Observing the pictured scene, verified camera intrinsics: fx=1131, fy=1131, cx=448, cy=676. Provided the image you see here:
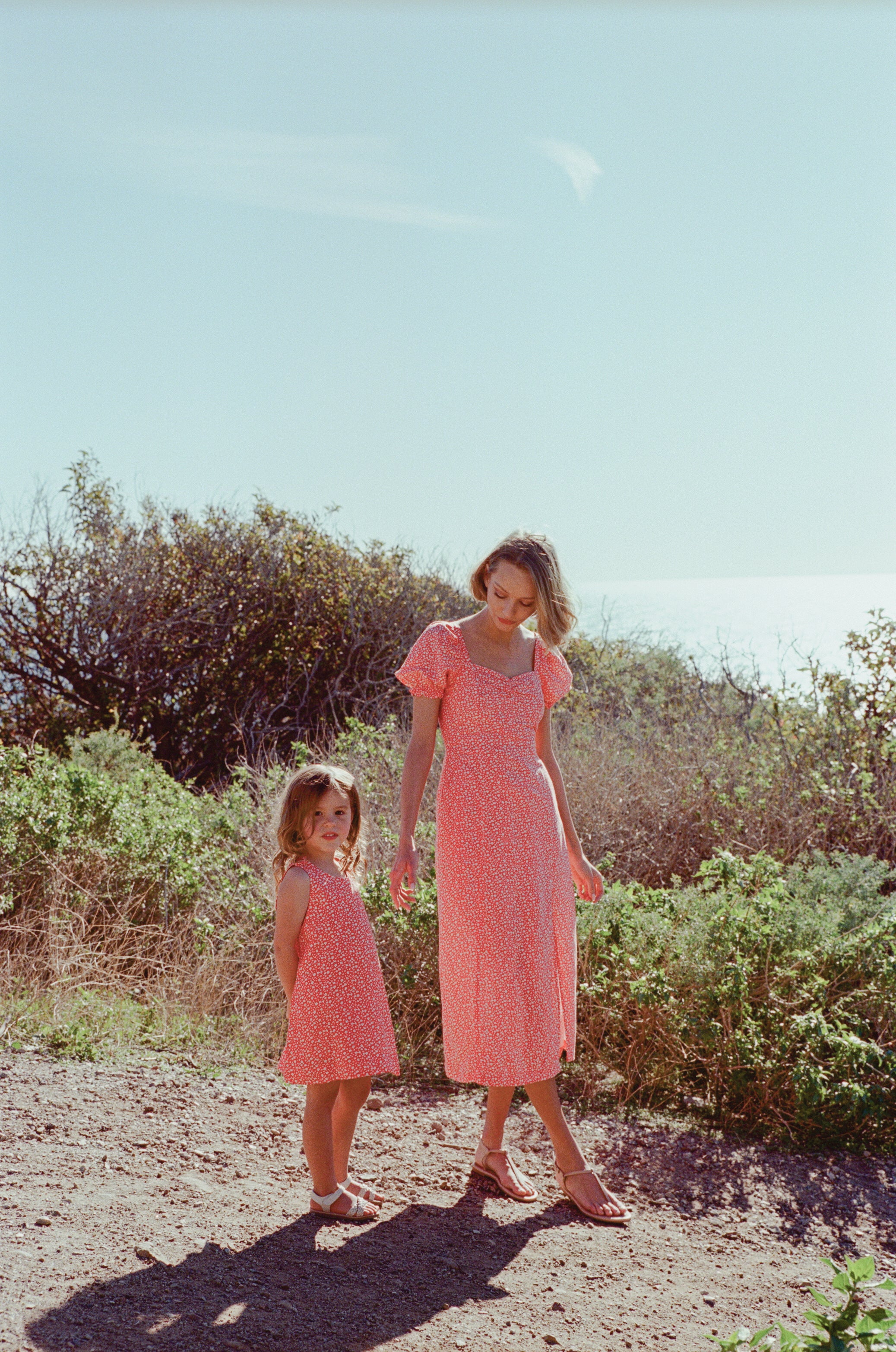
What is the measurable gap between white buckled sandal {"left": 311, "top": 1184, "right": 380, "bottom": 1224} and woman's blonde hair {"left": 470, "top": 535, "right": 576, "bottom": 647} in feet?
5.02

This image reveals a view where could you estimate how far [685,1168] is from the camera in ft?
10.9

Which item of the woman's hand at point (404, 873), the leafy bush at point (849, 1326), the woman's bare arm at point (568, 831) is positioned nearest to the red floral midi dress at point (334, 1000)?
the woman's hand at point (404, 873)

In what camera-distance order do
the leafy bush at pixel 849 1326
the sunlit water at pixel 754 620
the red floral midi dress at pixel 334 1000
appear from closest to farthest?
the leafy bush at pixel 849 1326 < the red floral midi dress at pixel 334 1000 < the sunlit water at pixel 754 620

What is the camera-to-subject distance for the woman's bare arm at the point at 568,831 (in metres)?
3.26

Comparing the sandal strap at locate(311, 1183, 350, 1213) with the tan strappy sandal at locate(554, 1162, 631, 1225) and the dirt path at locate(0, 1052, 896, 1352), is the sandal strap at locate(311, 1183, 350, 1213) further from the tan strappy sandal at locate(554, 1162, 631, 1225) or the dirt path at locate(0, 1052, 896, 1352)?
the tan strappy sandal at locate(554, 1162, 631, 1225)

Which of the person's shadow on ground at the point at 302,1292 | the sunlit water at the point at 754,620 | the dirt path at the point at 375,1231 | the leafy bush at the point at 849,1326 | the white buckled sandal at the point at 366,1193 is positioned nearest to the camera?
the leafy bush at the point at 849,1326

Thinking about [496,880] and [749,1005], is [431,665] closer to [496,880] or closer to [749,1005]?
[496,880]

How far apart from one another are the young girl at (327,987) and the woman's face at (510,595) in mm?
642

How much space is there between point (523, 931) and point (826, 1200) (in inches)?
47.0

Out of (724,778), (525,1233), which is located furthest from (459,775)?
(724,778)

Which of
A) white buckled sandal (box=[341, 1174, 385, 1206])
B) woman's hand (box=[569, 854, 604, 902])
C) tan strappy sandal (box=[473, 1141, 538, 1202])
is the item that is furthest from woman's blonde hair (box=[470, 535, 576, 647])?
→ white buckled sandal (box=[341, 1174, 385, 1206])

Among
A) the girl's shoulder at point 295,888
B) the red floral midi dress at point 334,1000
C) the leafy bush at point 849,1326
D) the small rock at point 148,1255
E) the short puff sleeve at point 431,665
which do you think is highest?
the short puff sleeve at point 431,665

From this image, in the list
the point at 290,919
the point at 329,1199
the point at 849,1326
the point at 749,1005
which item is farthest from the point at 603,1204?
the point at 849,1326

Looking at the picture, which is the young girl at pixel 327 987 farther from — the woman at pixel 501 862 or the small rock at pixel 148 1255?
the small rock at pixel 148 1255
